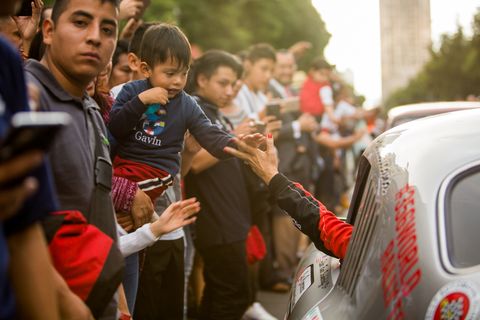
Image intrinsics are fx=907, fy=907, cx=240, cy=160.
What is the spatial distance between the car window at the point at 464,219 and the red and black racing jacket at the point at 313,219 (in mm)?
869

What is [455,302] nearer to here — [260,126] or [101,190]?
[101,190]

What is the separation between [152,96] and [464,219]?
181cm

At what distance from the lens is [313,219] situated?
13.0 feet

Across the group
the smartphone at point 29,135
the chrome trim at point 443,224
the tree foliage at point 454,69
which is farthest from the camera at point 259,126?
the tree foliage at point 454,69

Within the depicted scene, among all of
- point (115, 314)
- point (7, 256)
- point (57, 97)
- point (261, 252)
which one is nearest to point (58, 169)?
point (57, 97)

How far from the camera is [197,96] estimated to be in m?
6.36

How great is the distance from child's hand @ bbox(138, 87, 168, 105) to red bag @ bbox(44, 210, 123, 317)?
1420 millimetres

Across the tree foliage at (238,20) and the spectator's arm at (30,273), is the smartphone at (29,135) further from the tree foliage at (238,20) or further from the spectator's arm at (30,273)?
the tree foliage at (238,20)

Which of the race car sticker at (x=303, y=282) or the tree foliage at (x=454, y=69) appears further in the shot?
the tree foliage at (x=454, y=69)

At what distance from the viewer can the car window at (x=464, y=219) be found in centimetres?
289

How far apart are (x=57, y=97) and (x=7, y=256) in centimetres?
108

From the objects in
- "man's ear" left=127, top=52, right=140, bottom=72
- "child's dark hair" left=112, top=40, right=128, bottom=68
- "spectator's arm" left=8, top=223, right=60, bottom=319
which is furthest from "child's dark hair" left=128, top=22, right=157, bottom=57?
"spectator's arm" left=8, top=223, right=60, bottom=319

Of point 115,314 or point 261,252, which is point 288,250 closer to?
point 261,252

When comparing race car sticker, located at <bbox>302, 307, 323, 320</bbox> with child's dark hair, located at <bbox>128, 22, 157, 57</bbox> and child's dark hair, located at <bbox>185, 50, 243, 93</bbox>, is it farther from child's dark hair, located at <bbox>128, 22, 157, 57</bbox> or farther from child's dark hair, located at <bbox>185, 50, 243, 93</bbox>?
child's dark hair, located at <bbox>185, 50, 243, 93</bbox>
